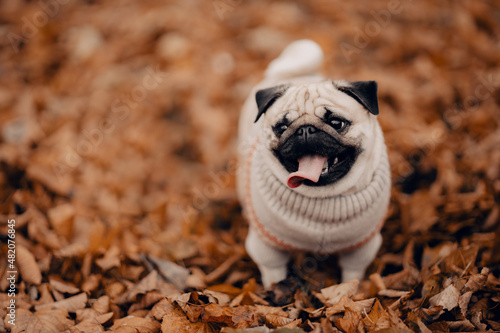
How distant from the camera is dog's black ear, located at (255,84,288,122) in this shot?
6.23ft

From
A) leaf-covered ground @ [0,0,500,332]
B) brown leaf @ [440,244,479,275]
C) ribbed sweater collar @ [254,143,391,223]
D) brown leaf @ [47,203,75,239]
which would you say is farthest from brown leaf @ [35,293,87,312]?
brown leaf @ [440,244,479,275]

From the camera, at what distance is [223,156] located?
3490 mm

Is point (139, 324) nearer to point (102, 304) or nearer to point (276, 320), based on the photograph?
point (102, 304)

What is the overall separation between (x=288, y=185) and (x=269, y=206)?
0.80 feet

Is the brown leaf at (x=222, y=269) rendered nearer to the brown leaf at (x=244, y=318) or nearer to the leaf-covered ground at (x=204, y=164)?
the leaf-covered ground at (x=204, y=164)

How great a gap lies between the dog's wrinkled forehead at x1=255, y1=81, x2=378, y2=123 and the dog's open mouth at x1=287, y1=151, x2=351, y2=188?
198 mm

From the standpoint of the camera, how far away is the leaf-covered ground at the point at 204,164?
1.96 meters

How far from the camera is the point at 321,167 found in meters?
1.76

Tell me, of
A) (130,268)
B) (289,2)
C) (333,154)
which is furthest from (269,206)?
(289,2)

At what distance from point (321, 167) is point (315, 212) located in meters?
0.27

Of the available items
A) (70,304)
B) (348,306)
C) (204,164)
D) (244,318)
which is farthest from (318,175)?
(204,164)

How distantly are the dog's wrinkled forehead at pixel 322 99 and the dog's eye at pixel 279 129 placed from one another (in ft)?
0.11

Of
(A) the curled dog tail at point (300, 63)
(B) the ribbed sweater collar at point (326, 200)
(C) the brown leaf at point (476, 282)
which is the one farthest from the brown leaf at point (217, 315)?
(A) the curled dog tail at point (300, 63)

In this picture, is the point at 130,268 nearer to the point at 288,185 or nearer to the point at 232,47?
the point at 288,185
